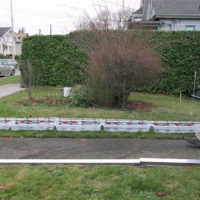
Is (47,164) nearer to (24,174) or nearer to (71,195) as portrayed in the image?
(24,174)

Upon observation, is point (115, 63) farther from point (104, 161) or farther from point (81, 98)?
point (104, 161)

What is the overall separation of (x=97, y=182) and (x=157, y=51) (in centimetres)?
820

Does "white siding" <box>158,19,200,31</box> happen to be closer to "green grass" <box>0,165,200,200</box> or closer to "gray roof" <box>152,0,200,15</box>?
"gray roof" <box>152,0,200,15</box>

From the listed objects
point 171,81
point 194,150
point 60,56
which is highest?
point 60,56

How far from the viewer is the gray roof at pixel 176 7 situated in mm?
17734

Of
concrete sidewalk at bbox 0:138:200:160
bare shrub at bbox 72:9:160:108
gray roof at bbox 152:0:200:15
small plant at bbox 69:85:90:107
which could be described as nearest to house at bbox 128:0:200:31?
gray roof at bbox 152:0:200:15

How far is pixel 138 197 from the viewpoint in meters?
2.87

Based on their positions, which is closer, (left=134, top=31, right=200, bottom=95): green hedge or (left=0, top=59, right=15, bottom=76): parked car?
(left=134, top=31, right=200, bottom=95): green hedge

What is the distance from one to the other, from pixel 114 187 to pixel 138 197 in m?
0.34

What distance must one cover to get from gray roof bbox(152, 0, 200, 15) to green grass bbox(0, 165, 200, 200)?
16520 millimetres

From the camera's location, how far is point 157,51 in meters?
10.3

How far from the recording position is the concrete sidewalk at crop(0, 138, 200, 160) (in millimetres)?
4168

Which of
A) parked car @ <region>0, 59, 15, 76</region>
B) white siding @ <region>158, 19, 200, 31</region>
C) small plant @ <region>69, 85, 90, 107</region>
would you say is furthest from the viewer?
parked car @ <region>0, 59, 15, 76</region>

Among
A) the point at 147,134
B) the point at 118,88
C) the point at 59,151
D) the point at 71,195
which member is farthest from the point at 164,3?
the point at 71,195
